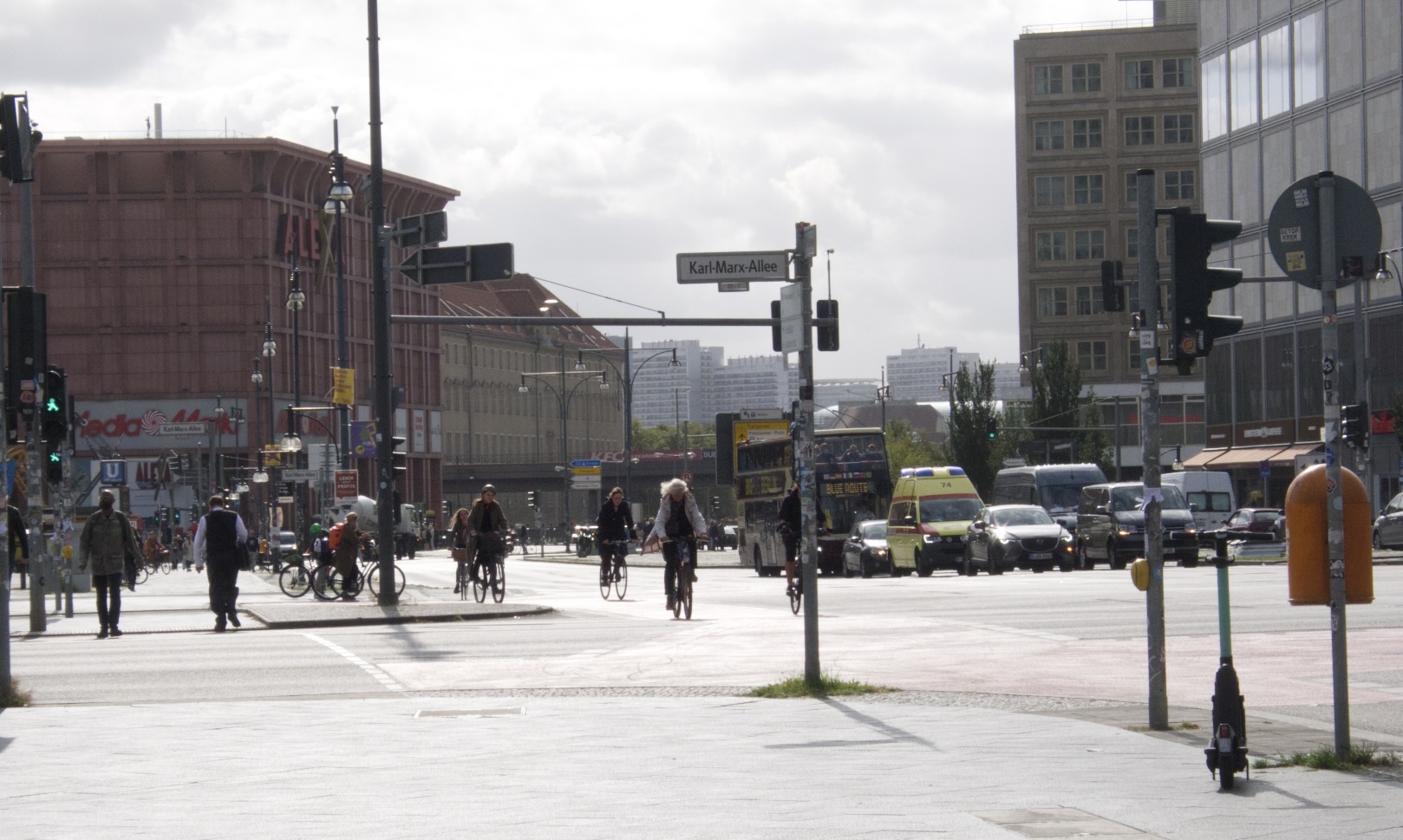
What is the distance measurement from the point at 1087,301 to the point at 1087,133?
380 inches

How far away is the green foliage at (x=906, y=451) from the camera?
358ft

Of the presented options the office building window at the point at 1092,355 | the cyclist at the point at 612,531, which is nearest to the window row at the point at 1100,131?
the office building window at the point at 1092,355

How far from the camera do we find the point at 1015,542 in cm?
4094

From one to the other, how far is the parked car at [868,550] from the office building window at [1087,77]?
67.4 m

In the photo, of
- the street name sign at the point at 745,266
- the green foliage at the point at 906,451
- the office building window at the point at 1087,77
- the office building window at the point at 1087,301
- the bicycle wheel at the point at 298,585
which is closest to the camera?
the street name sign at the point at 745,266

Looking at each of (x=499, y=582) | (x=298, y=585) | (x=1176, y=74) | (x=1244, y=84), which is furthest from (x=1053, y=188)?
(x=499, y=582)

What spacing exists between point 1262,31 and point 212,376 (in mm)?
62953

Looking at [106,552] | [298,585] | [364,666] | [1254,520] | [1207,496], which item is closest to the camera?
[364,666]

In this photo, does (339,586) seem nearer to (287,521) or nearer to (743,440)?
(743,440)

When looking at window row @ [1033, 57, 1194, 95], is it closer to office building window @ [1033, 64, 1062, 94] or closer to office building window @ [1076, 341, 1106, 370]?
office building window @ [1033, 64, 1062, 94]

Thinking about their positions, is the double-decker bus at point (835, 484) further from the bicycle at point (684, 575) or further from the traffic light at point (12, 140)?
the traffic light at point (12, 140)

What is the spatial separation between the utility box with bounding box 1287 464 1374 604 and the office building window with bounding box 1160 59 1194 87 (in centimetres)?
10375

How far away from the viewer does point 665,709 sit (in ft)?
41.5

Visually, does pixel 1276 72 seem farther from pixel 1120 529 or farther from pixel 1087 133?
pixel 1087 133
